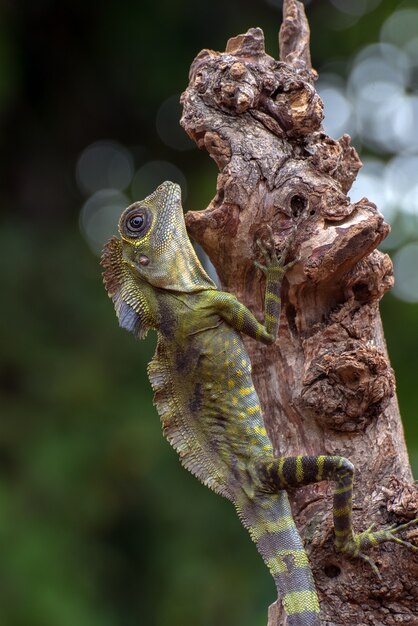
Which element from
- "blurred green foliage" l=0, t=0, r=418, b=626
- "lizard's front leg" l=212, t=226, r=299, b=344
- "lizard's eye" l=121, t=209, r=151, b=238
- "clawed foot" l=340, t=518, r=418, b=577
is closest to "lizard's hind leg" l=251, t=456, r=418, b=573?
"clawed foot" l=340, t=518, r=418, b=577

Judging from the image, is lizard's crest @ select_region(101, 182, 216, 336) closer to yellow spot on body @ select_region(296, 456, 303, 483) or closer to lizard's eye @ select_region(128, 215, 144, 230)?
lizard's eye @ select_region(128, 215, 144, 230)

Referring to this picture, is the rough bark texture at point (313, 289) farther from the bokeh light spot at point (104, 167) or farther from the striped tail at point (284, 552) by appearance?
the bokeh light spot at point (104, 167)

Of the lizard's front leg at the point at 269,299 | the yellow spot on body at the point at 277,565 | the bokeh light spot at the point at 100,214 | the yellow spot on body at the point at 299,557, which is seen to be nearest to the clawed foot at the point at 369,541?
the yellow spot on body at the point at 299,557

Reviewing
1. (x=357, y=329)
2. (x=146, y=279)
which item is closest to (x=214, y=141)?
(x=146, y=279)

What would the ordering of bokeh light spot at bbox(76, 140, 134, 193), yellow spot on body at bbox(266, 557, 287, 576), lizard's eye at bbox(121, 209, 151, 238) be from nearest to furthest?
yellow spot on body at bbox(266, 557, 287, 576) < lizard's eye at bbox(121, 209, 151, 238) < bokeh light spot at bbox(76, 140, 134, 193)

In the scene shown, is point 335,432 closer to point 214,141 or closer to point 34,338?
point 214,141

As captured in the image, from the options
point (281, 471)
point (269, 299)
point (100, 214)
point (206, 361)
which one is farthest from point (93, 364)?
point (281, 471)
